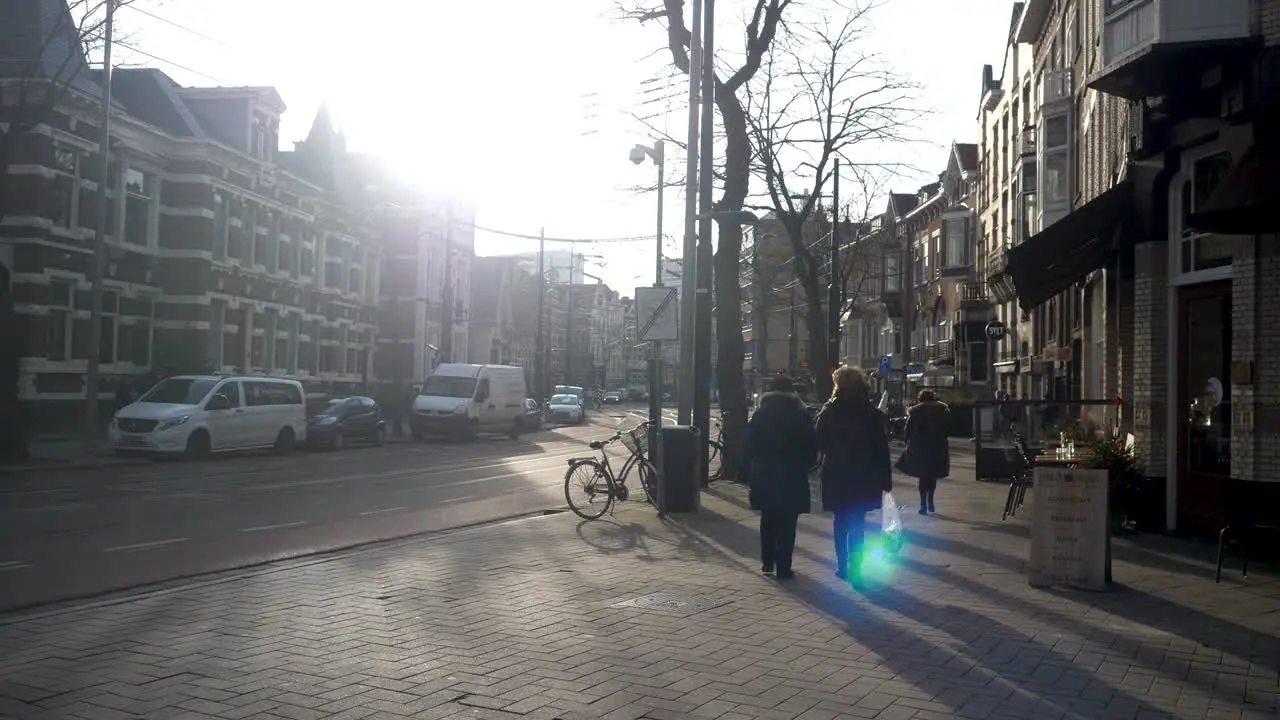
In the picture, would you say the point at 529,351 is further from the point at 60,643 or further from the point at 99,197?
the point at 60,643

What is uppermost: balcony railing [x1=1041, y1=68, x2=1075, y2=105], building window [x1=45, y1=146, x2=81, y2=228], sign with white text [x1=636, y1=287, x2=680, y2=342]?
balcony railing [x1=1041, y1=68, x2=1075, y2=105]

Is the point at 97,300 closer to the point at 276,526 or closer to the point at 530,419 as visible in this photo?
the point at 276,526

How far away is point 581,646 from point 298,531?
7195 millimetres

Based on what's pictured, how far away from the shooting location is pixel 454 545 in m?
11.9

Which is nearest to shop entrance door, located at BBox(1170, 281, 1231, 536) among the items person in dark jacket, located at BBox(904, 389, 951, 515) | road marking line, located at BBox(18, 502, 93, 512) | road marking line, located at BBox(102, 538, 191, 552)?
person in dark jacket, located at BBox(904, 389, 951, 515)

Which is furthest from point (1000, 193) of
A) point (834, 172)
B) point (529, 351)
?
point (529, 351)

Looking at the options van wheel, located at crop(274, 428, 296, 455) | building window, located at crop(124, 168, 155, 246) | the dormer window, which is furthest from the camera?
the dormer window

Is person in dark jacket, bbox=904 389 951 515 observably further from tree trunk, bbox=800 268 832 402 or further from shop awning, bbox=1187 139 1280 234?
tree trunk, bbox=800 268 832 402

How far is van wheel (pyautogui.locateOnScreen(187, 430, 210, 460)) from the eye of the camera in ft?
81.9

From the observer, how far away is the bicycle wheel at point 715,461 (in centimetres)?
2067

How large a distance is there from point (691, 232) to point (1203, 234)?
25.5 ft

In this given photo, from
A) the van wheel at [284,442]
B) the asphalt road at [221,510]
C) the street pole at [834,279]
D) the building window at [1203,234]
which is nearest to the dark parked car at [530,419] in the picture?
the street pole at [834,279]

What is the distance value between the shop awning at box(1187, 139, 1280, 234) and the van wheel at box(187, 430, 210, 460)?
2086 centimetres

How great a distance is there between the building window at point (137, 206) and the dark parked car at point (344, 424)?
27.8 ft
